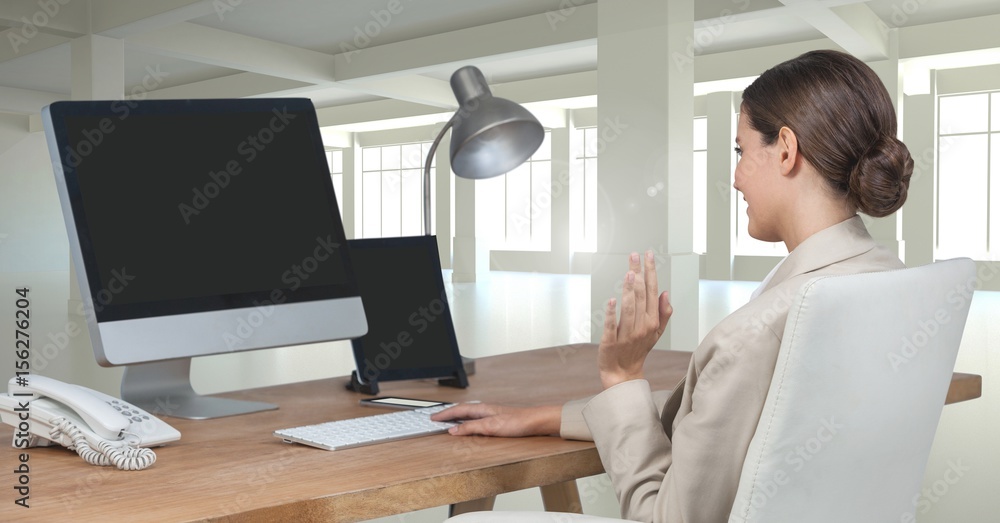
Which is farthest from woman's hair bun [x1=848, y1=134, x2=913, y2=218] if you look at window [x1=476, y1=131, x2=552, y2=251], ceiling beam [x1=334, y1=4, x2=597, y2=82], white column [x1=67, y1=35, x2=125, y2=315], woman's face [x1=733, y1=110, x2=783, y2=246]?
window [x1=476, y1=131, x2=552, y2=251]

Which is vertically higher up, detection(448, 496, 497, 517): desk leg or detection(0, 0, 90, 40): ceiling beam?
detection(0, 0, 90, 40): ceiling beam

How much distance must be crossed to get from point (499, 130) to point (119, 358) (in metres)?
1.09

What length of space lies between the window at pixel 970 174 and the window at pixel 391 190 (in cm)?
1235

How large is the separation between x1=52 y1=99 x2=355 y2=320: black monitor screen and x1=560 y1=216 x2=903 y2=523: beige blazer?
0.75 m

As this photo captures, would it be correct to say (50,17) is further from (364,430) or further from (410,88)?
(364,430)

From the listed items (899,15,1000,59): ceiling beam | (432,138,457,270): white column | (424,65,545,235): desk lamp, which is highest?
(899,15,1000,59): ceiling beam

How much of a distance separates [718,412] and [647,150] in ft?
24.6

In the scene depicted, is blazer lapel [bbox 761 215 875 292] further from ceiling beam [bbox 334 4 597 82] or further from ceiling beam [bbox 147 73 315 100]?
ceiling beam [bbox 147 73 315 100]

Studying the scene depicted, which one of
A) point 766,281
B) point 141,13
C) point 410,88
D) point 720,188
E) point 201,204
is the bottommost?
point 766,281

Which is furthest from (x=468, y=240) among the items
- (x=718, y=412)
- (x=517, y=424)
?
(x=718, y=412)

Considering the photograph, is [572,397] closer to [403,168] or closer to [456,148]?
[456,148]

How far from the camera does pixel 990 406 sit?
5.53 m

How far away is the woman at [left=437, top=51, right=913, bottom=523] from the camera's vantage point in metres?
1.06

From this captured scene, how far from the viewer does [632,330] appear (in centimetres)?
130
